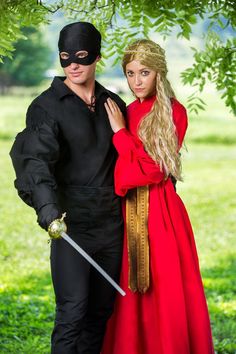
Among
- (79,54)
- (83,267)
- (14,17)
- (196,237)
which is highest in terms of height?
(14,17)

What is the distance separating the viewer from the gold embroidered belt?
4043mm

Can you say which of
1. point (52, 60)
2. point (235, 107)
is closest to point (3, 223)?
point (235, 107)

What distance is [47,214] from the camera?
345 centimetres

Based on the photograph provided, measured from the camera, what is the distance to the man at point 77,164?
3.76m

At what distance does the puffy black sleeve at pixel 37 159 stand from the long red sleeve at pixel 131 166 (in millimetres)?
362

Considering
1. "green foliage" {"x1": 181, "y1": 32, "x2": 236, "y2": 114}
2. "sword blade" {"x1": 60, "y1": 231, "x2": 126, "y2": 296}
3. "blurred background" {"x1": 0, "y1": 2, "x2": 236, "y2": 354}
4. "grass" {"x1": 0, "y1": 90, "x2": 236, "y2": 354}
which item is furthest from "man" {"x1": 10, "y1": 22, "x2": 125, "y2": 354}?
"green foliage" {"x1": 181, "y1": 32, "x2": 236, "y2": 114}

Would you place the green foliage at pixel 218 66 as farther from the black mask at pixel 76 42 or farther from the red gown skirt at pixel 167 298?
the black mask at pixel 76 42

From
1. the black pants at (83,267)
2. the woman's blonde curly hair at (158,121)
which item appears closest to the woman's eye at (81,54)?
the woman's blonde curly hair at (158,121)

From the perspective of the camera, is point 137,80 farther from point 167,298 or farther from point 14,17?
point 167,298

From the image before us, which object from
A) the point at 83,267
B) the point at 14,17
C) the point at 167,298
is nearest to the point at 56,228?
the point at 83,267

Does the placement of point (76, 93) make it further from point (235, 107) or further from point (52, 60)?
point (52, 60)

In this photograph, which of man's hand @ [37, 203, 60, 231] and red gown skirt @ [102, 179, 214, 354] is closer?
man's hand @ [37, 203, 60, 231]

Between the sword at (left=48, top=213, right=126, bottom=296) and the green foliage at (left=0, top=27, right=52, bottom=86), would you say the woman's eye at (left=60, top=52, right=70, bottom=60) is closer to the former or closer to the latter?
the sword at (left=48, top=213, right=126, bottom=296)

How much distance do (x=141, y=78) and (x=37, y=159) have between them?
0.79 metres
